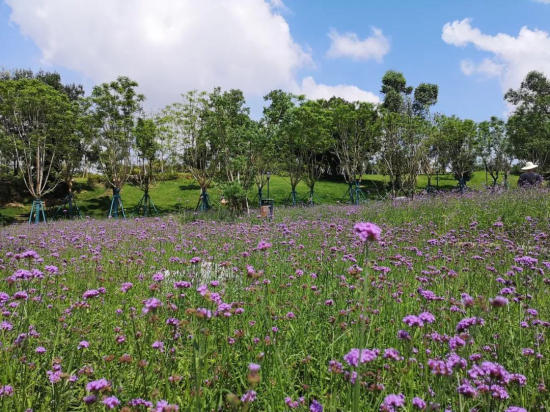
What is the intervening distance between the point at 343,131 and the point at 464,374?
2342cm

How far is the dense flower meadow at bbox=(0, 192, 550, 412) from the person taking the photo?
6.09 ft

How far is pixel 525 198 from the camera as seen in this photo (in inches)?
407

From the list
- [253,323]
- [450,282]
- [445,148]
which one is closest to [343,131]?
[445,148]

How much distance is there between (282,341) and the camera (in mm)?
2951

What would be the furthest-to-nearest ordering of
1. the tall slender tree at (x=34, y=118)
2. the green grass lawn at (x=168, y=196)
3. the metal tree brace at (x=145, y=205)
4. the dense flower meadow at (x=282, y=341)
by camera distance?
the green grass lawn at (x=168, y=196) → the metal tree brace at (x=145, y=205) → the tall slender tree at (x=34, y=118) → the dense flower meadow at (x=282, y=341)

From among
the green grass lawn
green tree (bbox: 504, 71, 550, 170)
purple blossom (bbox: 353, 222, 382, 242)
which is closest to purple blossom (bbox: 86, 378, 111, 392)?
purple blossom (bbox: 353, 222, 382, 242)

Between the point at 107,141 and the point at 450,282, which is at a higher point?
the point at 107,141

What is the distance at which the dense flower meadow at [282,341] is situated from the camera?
6.09 feet

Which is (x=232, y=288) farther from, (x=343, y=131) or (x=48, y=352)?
(x=343, y=131)

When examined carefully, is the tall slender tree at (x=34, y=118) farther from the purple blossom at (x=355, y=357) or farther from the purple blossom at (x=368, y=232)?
the purple blossom at (x=368, y=232)

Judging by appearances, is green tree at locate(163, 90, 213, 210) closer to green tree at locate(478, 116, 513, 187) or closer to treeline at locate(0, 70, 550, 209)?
treeline at locate(0, 70, 550, 209)

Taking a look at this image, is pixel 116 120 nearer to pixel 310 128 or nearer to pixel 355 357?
pixel 310 128

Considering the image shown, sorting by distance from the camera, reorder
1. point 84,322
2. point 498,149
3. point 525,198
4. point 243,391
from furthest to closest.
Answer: point 498,149 < point 525,198 < point 84,322 < point 243,391

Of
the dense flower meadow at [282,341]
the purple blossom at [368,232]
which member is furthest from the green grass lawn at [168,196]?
the purple blossom at [368,232]
